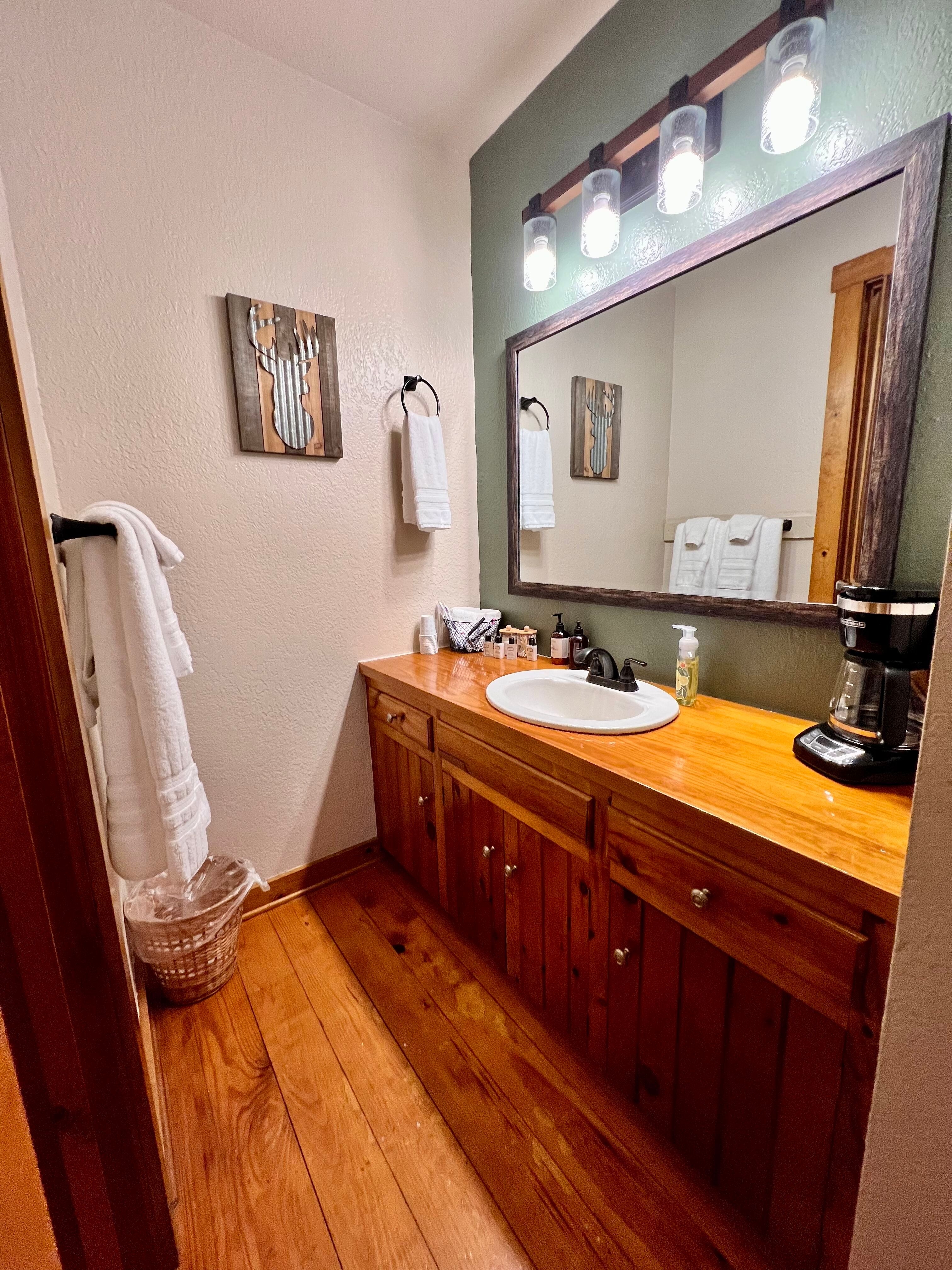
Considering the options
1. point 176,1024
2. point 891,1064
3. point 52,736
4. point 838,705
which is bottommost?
point 176,1024

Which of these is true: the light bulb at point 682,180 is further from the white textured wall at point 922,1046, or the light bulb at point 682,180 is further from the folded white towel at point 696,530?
the white textured wall at point 922,1046

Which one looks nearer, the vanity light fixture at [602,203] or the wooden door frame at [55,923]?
the wooden door frame at [55,923]

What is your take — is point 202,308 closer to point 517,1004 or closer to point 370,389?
point 370,389

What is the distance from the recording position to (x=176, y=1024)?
127 cm

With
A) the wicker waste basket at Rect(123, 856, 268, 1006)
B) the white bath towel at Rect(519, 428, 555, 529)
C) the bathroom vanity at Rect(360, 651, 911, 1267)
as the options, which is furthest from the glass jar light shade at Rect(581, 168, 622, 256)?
the wicker waste basket at Rect(123, 856, 268, 1006)

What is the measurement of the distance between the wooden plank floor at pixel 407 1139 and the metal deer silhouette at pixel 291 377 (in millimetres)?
1599

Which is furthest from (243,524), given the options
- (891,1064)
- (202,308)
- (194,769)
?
(891,1064)

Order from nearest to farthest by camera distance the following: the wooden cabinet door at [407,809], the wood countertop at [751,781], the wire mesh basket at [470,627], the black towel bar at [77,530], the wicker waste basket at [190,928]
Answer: the wood countertop at [751,781]
the black towel bar at [77,530]
the wicker waste basket at [190,928]
the wooden cabinet door at [407,809]
the wire mesh basket at [470,627]

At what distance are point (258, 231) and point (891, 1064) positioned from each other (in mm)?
2070

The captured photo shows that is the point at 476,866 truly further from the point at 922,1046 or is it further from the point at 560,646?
the point at 922,1046

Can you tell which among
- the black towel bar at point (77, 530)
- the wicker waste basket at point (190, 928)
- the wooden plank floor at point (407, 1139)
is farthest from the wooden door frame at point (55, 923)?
the wicker waste basket at point (190, 928)

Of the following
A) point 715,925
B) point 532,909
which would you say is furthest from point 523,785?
point 715,925

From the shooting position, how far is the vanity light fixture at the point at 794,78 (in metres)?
0.92

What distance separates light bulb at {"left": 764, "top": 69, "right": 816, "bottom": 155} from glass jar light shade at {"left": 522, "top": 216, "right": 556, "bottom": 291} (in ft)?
2.01
